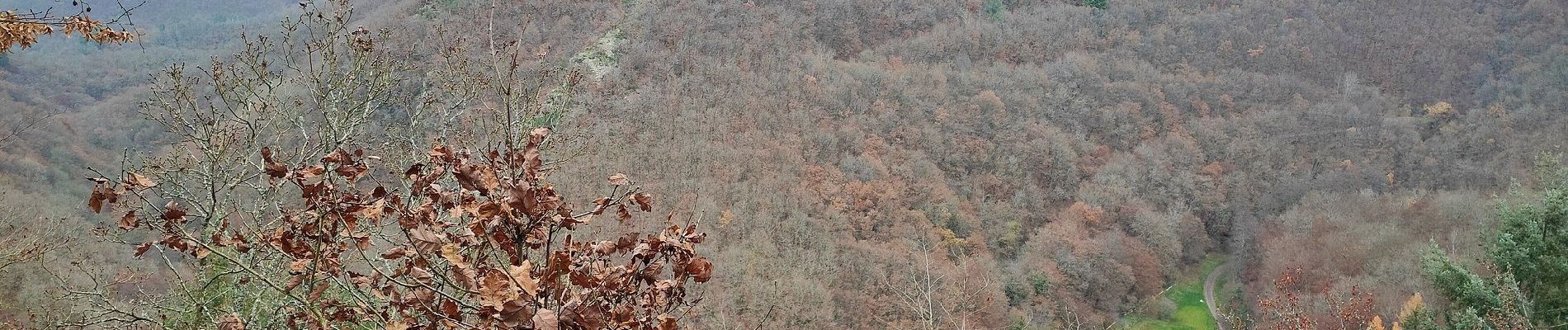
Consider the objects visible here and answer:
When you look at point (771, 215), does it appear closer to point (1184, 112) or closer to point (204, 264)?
point (204, 264)

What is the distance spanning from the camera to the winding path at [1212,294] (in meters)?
25.9

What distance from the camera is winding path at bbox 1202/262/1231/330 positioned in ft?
84.8

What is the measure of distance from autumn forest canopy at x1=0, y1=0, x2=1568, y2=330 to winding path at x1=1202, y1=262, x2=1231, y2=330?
0.20 meters

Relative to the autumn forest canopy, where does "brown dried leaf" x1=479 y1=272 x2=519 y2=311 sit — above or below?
above

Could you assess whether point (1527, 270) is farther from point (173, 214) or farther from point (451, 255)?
point (173, 214)

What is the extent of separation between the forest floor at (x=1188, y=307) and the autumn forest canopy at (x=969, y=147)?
5.2 inches

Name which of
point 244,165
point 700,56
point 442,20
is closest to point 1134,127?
point 700,56

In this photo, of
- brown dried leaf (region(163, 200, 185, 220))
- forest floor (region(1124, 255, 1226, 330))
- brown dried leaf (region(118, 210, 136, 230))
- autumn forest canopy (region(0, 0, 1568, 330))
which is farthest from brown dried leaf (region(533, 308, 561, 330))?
forest floor (region(1124, 255, 1226, 330))

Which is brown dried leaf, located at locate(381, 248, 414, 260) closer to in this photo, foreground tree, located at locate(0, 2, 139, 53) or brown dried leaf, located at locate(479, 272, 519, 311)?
brown dried leaf, located at locate(479, 272, 519, 311)

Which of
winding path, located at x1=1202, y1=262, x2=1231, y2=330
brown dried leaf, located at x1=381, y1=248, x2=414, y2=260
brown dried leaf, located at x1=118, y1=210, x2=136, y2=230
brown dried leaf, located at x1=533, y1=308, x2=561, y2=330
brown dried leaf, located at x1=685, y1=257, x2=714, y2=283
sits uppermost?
brown dried leaf, located at x1=118, y1=210, x2=136, y2=230

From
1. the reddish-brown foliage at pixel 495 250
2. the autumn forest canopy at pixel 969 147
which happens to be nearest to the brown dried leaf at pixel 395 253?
the reddish-brown foliage at pixel 495 250

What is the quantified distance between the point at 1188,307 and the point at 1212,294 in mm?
1715

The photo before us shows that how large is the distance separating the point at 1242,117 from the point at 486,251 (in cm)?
4142

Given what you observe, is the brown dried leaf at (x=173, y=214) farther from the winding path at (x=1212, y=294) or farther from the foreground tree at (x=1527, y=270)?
the winding path at (x=1212, y=294)
